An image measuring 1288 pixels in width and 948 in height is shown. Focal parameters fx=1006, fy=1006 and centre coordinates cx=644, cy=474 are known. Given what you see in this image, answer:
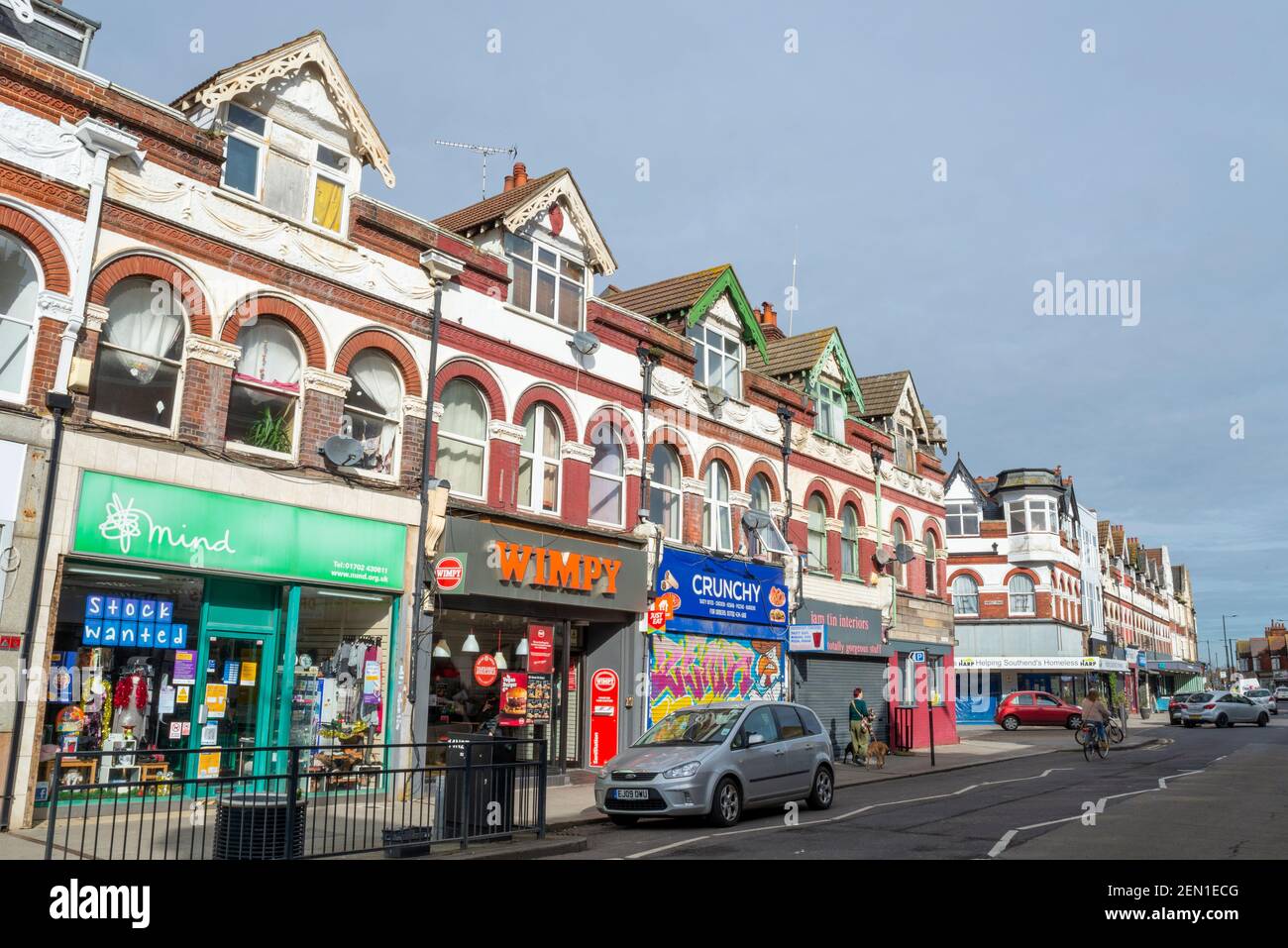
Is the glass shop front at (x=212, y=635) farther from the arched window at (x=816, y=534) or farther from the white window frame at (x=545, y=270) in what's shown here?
the arched window at (x=816, y=534)

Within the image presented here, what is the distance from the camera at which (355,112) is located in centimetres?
1616

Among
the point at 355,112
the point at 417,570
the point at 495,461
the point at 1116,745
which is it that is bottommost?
the point at 1116,745

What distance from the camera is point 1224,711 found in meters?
43.8

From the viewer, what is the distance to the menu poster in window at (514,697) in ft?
58.5

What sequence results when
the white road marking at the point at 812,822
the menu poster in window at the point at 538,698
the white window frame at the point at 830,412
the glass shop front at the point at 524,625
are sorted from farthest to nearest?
1. the white window frame at the point at 830,412
2. the menu poster in window at the point at 538,698
3. the glass shop front at the point at 524,625
4. the white road marking at the point at 812,822

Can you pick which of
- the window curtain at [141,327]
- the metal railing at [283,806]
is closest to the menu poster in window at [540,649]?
the metal railing at [283,806]

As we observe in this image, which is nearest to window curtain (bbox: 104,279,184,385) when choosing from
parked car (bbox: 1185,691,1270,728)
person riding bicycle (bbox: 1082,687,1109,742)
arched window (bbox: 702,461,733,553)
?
arched window (bbox: 702,461,733,553)

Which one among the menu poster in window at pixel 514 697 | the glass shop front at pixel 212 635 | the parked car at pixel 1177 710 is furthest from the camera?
the parked car at pixel 1177 710

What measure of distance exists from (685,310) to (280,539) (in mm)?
11934

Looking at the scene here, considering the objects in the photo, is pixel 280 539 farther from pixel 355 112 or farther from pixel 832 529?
pixel 832 529

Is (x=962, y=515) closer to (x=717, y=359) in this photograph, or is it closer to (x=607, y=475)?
(x=717, y=359)

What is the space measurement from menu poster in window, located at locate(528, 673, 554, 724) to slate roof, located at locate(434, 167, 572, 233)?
8.42 metres
